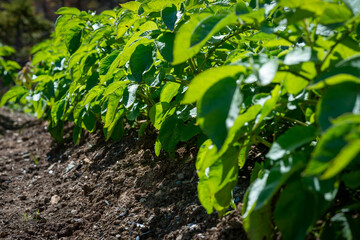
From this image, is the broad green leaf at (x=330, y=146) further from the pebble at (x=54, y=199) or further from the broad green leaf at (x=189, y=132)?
the pebble at (x=54, y=199)

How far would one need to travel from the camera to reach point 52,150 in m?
3.35

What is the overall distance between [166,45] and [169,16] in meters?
0.11

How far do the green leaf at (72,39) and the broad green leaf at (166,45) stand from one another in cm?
86

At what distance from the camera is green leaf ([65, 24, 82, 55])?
7.68 ft

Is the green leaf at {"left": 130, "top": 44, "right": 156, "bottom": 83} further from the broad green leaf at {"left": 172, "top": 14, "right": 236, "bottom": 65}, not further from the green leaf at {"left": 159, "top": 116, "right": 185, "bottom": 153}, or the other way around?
the broad green leaf at {"left": 172, "top": 14, "right": 236, "bottom": 65}

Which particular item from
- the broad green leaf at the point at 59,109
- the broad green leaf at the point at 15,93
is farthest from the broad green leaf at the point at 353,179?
the broad green leaf at the point at 15,93

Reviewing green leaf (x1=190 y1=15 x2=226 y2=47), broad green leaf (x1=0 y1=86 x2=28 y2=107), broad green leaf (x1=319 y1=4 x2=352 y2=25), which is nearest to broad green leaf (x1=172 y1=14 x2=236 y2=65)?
green leaf (x1=190 y1=15 x2=226 y2=47)

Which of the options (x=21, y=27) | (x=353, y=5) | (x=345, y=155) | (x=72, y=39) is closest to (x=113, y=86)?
(x=72, y=39)

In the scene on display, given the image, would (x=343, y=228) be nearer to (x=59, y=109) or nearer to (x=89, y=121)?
(x=89, y=121)

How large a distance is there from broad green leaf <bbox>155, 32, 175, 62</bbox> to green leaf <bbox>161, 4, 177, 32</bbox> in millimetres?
82

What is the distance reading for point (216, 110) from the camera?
3.39ft

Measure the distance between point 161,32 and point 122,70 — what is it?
1.24 feet

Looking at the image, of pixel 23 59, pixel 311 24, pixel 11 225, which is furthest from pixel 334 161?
pixel 23 59

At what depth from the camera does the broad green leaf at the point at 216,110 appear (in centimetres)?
102
